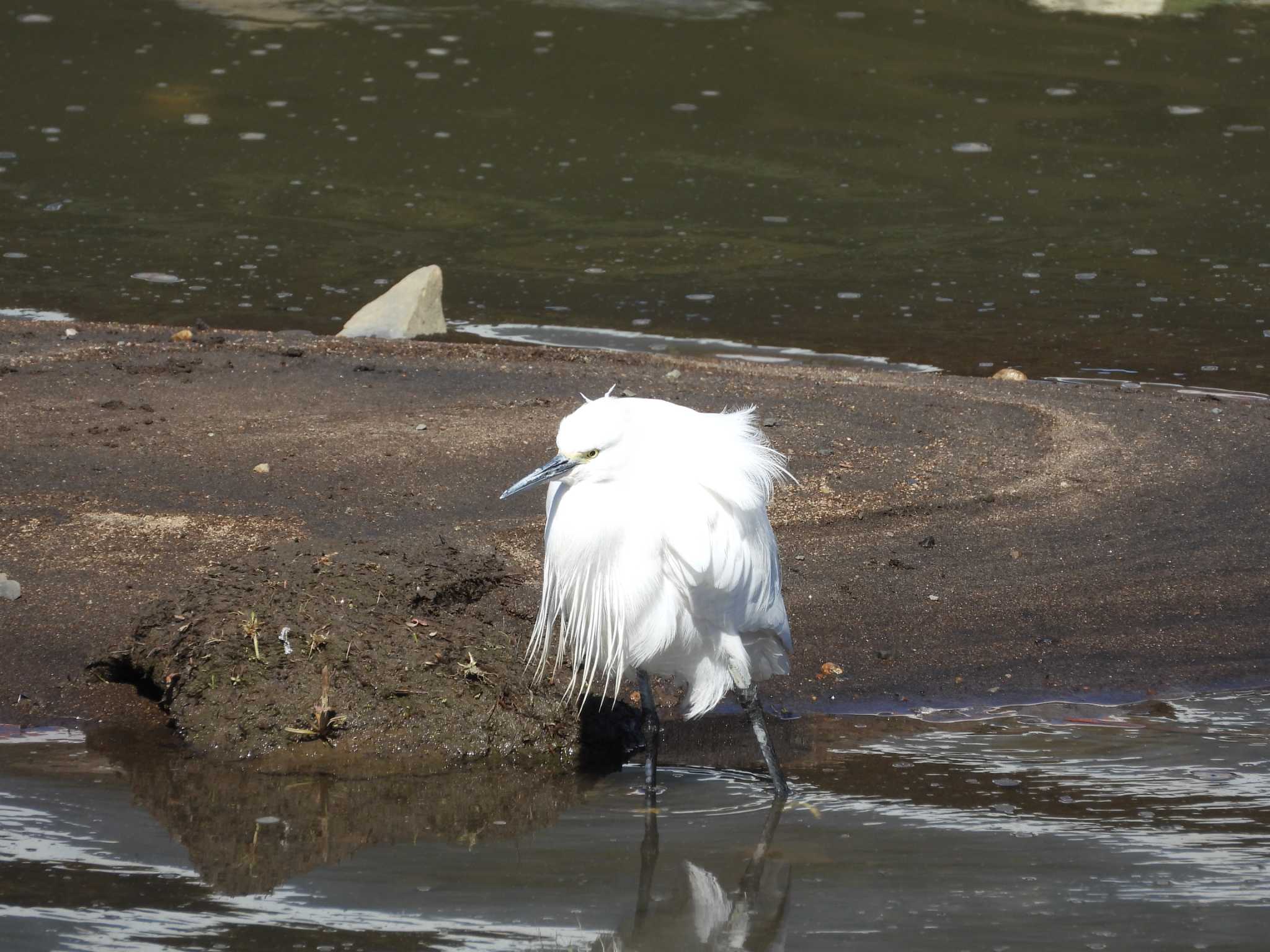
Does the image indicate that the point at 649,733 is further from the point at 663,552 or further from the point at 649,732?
the point at 663,552

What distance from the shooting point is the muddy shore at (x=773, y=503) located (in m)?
4.76

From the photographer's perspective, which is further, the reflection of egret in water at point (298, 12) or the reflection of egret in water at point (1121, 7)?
the reflection of egret in water at point (1121, 7)

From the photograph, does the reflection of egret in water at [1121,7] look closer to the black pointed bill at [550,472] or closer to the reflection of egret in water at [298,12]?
the reflection of egret in water at [298,12]

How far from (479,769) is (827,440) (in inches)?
112

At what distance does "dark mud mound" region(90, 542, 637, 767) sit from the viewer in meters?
4.20

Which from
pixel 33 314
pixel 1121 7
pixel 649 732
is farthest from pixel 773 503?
pixel 1121 7

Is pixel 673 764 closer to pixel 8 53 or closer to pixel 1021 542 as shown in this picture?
pixel 1021 542

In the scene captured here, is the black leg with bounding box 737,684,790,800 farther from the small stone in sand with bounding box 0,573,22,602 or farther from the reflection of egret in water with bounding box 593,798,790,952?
the small stone in sand with bounding box 0,573,22,602

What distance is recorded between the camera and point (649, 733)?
165 inches

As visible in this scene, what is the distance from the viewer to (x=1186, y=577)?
17.6 feet

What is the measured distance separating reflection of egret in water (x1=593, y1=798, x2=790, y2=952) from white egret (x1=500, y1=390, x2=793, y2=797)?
1.23ft

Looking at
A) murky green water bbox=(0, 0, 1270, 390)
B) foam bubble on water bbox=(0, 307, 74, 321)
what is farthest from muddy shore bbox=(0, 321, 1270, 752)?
murky green water bbox=(0, 0, 1270, 390)

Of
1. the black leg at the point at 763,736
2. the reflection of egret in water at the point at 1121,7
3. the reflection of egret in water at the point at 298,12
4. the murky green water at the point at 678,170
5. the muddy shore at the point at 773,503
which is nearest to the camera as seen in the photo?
the black leg at the point at 763,736

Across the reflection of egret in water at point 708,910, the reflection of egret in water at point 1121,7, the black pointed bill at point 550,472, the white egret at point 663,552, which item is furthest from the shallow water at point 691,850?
the reflection of egret in water at point 1121,7
